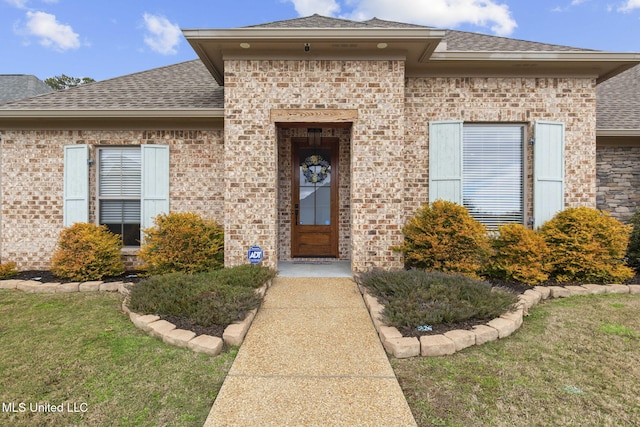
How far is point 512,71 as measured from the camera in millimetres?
5570

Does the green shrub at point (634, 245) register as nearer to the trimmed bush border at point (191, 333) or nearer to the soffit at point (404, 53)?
the soffit at point (404, 53)

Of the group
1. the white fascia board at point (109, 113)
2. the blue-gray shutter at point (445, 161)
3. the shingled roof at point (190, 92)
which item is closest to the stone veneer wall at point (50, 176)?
the white fascia board at point (109, 113)

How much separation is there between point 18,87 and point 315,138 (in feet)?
36.1

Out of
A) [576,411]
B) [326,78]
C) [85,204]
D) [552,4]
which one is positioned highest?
[552,4]

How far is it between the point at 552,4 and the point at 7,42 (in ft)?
89.8

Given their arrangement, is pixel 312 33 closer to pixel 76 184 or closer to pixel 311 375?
pixel 311 375

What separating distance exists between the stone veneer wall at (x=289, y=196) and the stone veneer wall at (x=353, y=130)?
1.37 metres

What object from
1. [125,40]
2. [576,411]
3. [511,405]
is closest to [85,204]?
[511,405]

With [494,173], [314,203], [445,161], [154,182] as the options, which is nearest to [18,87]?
[154,182]

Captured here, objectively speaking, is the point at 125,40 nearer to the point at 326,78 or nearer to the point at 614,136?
the point at 326,78

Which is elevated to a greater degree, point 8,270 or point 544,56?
point 544,56

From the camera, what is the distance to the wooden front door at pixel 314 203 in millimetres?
6668

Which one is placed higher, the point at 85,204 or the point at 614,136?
the point at 614,136

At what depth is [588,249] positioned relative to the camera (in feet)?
16.1
